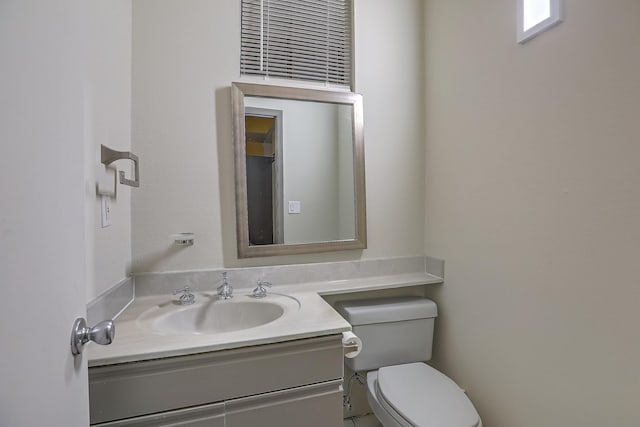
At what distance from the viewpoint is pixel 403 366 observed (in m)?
1.44

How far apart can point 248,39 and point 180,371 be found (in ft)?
4.74

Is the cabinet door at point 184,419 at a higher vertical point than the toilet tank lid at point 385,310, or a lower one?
lower

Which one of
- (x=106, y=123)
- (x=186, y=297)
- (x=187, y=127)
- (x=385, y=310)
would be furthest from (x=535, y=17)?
(x=186, y=297)

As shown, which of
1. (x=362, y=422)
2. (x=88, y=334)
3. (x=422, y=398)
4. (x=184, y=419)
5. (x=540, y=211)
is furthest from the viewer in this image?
(x=362, y=422)

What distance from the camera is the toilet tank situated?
4.78 feet

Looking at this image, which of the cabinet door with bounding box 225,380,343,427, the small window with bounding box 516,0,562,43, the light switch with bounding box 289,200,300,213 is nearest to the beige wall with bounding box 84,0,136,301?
the cabinet door with bounding box 225,380,343,427

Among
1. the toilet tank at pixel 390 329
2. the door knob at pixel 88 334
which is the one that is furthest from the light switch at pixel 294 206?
the door knob at pixel 88 334

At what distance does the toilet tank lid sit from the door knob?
106 centimetres

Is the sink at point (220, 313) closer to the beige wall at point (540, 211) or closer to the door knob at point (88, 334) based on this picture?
the door knob at point (88, 334)

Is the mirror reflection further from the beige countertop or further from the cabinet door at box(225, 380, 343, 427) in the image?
the cabinet door at box(225, 380, 343, 427)

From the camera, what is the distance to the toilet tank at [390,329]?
146 cm

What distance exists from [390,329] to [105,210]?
134cm

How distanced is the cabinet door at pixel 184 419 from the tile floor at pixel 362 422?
0.96m

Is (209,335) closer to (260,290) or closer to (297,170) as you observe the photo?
(260,290)
